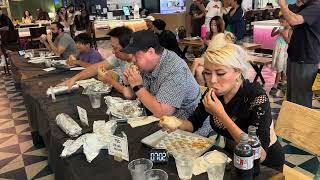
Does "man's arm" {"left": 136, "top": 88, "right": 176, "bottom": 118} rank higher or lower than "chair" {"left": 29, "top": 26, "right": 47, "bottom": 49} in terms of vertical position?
lower

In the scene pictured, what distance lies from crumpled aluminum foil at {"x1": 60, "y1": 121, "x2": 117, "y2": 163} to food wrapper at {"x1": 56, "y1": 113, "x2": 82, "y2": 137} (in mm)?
109

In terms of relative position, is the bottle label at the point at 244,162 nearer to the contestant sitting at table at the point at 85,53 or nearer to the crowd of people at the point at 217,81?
the crowd of people at the point at 217,81

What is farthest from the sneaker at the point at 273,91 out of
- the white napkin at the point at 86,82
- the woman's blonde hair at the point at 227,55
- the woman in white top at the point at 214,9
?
the woman's blonde hair at the point at 227,55

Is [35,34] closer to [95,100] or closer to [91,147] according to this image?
[95,100]

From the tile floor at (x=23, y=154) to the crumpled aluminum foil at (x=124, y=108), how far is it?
118cm

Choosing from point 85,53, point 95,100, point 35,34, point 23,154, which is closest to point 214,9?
point 85,53

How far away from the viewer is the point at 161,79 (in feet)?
6.47

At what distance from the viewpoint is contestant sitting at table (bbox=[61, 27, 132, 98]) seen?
99.7 inches

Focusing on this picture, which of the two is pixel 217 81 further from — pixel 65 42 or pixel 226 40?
pixel 65 42

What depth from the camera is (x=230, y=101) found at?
1.59 meters

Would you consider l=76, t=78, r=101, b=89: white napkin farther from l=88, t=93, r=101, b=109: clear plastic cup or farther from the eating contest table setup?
l=88, t=93, r=101, b=109: clear plastic cup

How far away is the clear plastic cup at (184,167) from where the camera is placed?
1221 millimetres

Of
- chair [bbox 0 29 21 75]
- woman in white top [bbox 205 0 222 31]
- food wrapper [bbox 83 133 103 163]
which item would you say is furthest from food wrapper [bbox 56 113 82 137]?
chair [bbox 0 29 21 75]

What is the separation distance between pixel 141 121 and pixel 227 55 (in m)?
0.68
